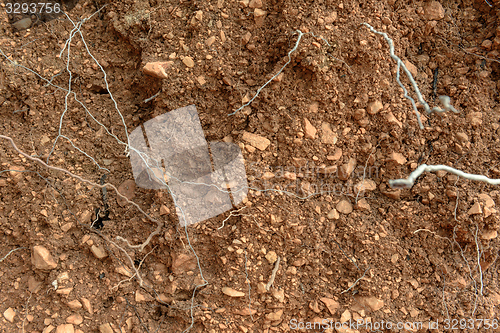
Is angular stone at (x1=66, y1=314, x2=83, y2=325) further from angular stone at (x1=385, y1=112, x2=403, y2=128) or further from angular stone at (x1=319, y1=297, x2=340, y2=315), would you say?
angular stone at (x1=385, y1=112, x2=403, y2=128)

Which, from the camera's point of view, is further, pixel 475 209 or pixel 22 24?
pixel 22 24

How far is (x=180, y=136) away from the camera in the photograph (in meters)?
1.72

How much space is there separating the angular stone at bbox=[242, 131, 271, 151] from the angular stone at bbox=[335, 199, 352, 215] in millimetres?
493

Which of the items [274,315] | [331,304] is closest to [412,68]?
[331,304]

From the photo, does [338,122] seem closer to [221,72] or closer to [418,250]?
[221,72]

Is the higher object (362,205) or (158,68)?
(158,68)

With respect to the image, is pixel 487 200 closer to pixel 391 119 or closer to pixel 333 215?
pixel 391 119

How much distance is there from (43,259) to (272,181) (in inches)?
47.6

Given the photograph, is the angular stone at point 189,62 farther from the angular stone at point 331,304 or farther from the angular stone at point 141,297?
the angular stone at point 331,304

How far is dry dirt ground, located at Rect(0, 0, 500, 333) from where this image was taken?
1.66 metres

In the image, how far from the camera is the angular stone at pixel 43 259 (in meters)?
1.65

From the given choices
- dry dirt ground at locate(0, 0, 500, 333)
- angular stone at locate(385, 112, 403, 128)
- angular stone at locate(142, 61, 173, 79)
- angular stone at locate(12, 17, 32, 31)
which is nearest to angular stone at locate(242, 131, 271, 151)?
dry dirt ground at locate(0, 0, 500, 333)

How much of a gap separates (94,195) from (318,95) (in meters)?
1.28

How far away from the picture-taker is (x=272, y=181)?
1678 mm
